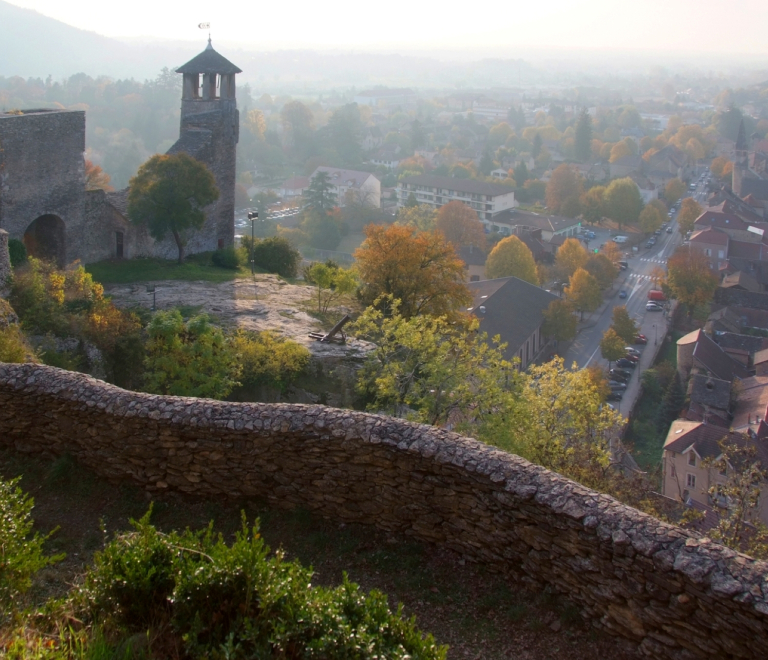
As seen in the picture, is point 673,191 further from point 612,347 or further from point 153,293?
point 153,293

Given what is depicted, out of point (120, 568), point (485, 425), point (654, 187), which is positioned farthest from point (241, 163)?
point (120, 568)

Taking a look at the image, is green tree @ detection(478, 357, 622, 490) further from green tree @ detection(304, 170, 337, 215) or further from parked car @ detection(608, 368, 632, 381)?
green tree @ detection(304, 170, 337, 215)

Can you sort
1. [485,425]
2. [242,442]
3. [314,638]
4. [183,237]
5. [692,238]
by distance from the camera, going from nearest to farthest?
1. [314,638]
2. [242,442]
3. [485,425]
4. [183,237]
5. [692,238]

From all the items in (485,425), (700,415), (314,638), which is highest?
(314,638)

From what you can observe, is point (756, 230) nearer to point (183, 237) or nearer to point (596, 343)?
point (596, 343)

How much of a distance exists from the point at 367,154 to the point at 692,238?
72836 millimetres

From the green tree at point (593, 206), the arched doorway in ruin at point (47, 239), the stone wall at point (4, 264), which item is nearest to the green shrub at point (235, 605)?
the stone wall at point (4, 264)

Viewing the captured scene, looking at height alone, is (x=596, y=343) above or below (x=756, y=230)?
below

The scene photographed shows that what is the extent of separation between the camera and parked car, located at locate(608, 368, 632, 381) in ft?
142

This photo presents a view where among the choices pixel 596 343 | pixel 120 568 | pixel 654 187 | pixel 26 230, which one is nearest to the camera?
pixel 120 568

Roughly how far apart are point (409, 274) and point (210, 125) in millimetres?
9739

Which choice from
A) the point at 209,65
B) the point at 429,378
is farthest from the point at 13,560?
the point at 209,65

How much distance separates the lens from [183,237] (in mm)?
27125

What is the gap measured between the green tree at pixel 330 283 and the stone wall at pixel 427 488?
1330 cm
